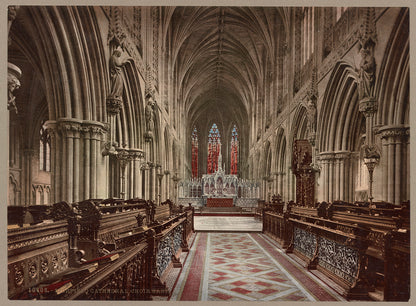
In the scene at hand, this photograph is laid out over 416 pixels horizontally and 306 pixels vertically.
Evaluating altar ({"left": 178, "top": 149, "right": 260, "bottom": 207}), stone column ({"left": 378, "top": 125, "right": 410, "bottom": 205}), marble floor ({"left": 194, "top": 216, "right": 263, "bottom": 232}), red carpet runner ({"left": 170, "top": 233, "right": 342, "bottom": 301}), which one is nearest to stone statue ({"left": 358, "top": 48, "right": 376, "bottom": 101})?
stone column ({"left": 378, "top": 125, "right": 410, "bottom": 205})

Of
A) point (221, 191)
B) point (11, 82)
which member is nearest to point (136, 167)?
point (11, 82)

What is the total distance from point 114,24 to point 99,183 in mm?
4395

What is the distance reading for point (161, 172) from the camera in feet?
62.3

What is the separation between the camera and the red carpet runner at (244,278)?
14.5ft

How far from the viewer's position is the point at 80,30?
766 cm

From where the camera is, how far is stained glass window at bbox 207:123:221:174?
153ft

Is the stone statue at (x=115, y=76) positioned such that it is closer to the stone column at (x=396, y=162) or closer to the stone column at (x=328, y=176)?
the stone column at (x=396, y=162)

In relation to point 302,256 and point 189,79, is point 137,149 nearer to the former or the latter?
point 302,256

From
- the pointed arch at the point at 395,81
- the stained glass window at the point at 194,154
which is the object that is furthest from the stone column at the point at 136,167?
the stained glass window at the point at 194,154

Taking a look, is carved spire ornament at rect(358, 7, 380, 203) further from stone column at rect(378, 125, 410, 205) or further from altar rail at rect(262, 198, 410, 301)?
altar rail at rect(262, 198, 410, 301)

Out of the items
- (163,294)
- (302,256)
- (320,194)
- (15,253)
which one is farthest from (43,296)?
(320,194)

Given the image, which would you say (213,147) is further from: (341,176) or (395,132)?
(395,132)

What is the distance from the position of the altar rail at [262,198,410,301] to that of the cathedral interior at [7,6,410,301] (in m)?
0.02

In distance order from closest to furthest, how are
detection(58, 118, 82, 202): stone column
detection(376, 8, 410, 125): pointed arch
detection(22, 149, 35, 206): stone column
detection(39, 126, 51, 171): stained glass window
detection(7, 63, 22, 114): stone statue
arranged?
detection(7, 63, 22, 114): stone statue < detection(58, 118, 82, 202): stone column < detection(376, 8, 410, 125): pointed arch < detection(22, 149, 35, 206): stone column < detection(39, 126, 51, 171): stained glass window
